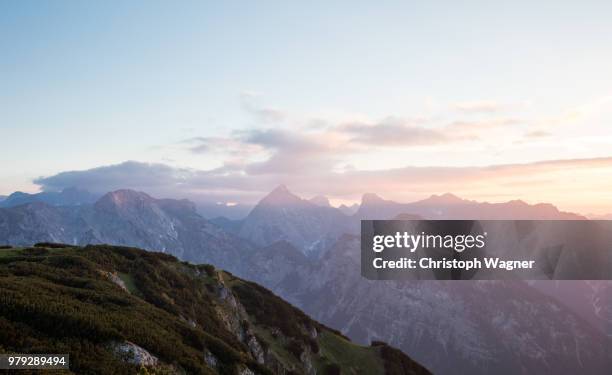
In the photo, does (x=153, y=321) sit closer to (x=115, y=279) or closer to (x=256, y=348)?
(x=115, y=279)

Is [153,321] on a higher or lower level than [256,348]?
higher

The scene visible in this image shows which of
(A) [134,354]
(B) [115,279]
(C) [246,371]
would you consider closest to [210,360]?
(C) [246,371]

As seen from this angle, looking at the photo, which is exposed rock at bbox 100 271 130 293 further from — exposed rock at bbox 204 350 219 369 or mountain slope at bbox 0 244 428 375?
exposed rock at bbox 204 350 219 369

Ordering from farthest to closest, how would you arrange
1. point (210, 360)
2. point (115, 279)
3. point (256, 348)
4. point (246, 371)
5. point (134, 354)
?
point (256, 348) → point (115, 279) → point (246, 371) → point (210, 360) → point (134, 354)

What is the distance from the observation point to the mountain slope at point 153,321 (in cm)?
2673

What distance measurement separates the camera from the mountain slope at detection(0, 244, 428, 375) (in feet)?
87.7

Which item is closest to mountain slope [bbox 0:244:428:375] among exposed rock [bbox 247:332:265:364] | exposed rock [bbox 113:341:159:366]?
exposed rock [bbox 113:341:159:366]

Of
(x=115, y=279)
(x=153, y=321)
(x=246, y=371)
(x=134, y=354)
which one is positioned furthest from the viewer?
(x=115, y=279)

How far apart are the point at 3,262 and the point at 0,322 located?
2570 cm

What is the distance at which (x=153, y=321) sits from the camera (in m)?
36.7

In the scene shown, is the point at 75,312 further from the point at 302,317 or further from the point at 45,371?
the point at 302,317

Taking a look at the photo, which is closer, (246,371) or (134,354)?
(134,354)

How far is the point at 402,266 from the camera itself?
226 ft

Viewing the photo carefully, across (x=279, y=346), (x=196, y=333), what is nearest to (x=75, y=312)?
(x=196, y=333)
